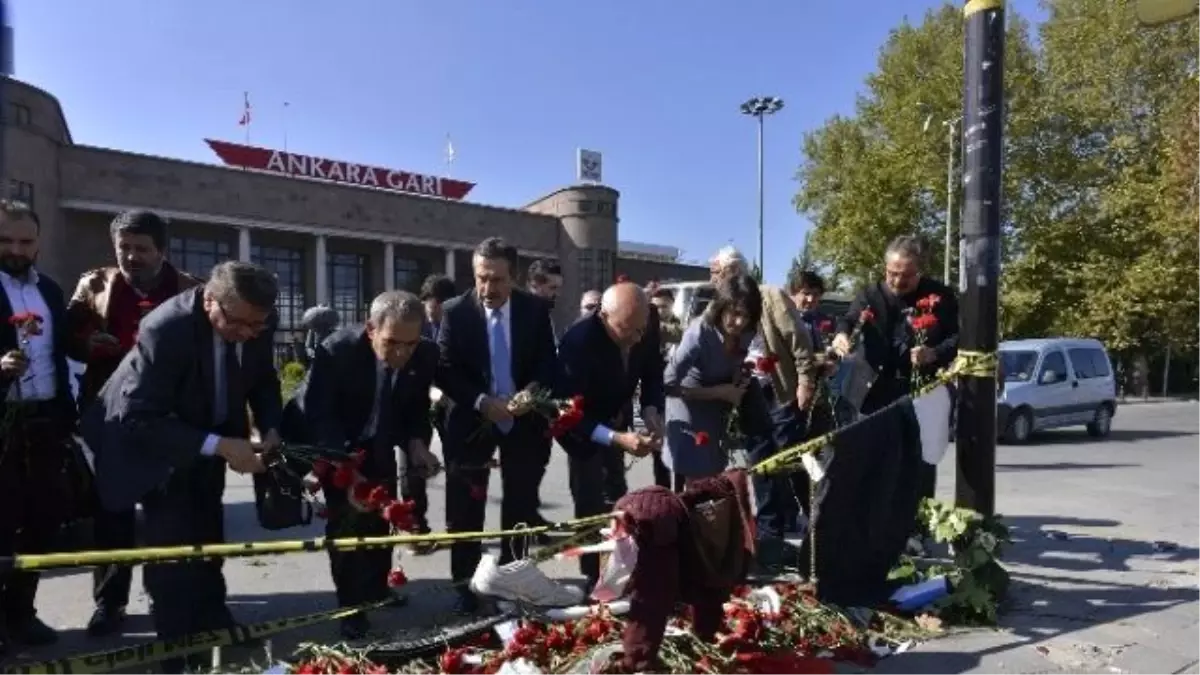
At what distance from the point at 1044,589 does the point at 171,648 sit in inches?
172

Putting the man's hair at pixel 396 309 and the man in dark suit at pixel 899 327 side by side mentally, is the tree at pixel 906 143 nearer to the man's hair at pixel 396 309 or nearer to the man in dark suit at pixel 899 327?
the man in dark suit at pixel 899 327

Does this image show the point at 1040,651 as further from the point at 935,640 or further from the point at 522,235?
the point at 522,235

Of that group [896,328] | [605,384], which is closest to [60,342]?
[605,384]

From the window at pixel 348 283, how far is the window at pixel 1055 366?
33.1 metres

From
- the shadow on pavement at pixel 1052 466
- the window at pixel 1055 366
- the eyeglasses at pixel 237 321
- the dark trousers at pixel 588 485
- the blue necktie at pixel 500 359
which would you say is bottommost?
the shadow on pavement at pixel 1052 466

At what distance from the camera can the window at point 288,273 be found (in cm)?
4006

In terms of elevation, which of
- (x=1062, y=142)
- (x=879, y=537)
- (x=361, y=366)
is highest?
(x=1062, y=142)

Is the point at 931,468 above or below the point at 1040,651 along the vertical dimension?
above

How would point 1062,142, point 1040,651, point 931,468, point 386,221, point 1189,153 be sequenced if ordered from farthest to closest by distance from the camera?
point 386,221, point 1062,142, point 1189,153, point 931,468, point 1040,651

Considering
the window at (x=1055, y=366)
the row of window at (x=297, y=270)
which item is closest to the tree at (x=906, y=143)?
the window at (x=1055, y=366)

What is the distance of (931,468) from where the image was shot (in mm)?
5367

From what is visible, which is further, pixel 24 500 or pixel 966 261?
pixel 966 261

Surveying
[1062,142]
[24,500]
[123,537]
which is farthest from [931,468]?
[1062,142]

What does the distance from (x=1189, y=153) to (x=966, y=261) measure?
22.3 metres
